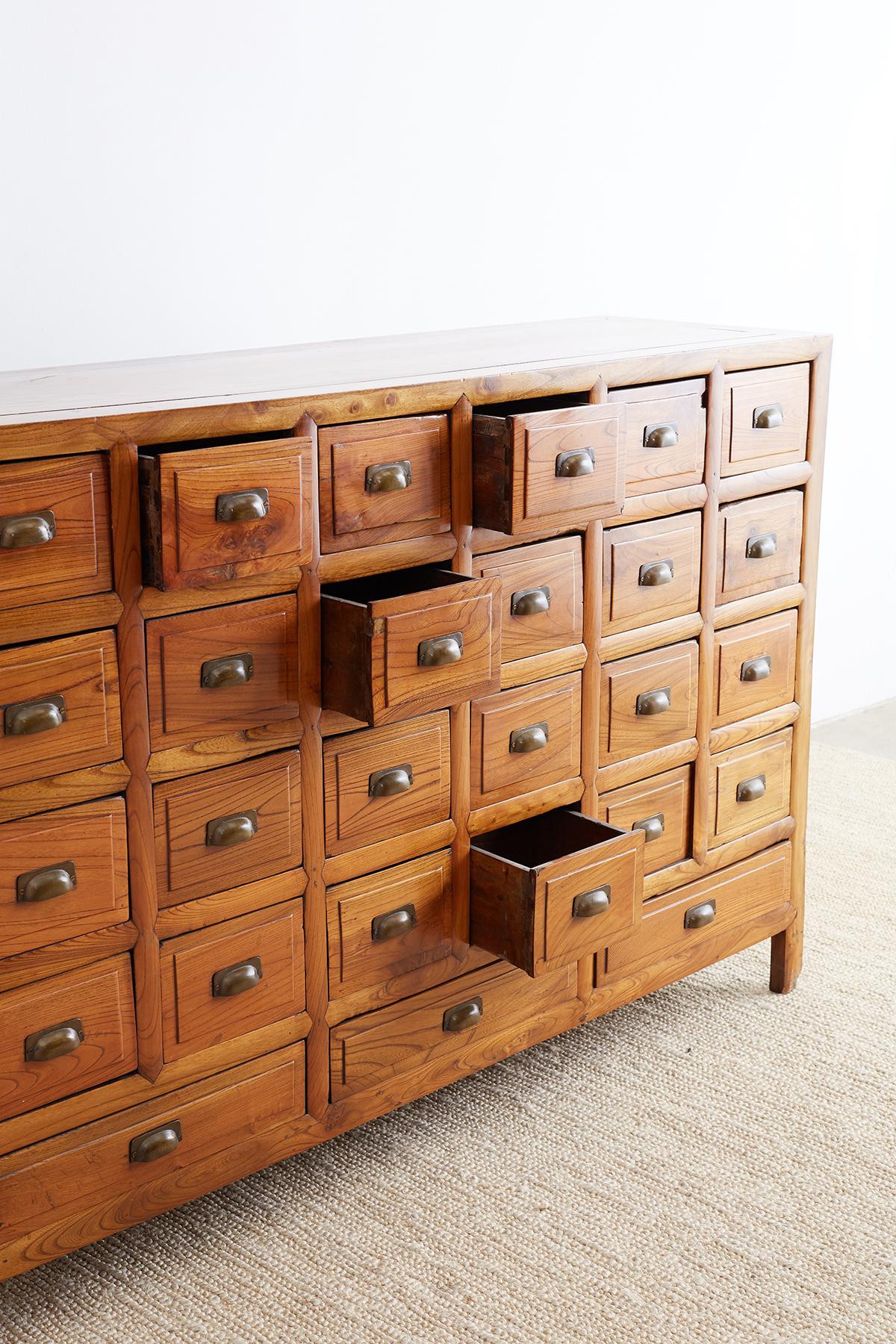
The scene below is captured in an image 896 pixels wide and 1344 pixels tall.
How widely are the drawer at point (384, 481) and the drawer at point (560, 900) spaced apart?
460 mm

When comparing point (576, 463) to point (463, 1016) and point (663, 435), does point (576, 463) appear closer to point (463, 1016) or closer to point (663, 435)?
point (663, 435)

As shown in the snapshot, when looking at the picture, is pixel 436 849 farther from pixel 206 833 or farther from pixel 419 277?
pixel 419 277

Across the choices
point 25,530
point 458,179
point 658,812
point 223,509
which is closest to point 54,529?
point 25,530

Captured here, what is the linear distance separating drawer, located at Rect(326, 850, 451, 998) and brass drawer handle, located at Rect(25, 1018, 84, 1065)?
13.9 inches

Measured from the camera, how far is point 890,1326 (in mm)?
1751

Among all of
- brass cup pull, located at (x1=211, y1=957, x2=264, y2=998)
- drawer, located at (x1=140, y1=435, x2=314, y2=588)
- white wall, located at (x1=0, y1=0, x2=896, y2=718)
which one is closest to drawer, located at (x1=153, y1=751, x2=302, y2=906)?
brass cup pull, located at (x1=211, y1=957, x2=264, y2=998)

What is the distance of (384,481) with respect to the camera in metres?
1.74

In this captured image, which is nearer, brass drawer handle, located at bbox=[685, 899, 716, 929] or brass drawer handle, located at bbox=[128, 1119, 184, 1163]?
brass drawer handle, located at bbox=[128, 1119, 184, 1163]

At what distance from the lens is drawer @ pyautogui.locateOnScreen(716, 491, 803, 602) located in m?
2.22

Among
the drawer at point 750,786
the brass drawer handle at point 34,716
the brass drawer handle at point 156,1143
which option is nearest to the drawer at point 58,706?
the brass drawer handle at point 34,716

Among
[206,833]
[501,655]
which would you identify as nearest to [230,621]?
[206,833]

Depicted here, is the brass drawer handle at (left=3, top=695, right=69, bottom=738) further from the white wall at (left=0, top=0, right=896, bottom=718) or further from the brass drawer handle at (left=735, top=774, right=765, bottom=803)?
the brass drawer handle at (left=735, top=774, right=765, bottom=803)

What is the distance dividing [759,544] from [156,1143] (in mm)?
1224

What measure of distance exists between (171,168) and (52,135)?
0.20 m
